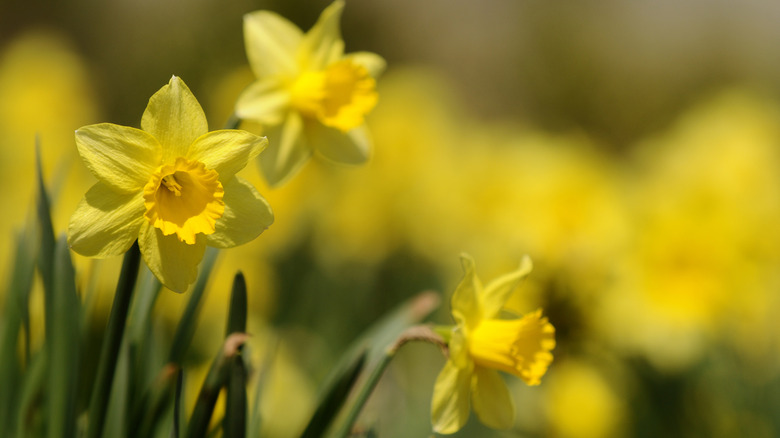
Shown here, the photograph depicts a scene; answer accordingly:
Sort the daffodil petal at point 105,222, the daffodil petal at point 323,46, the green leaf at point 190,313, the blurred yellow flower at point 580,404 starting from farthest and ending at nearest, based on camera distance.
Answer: the blurred yellow flower at point 580,404
the daffodil petal at point 323,46
the green leaf at point 190,313
the daffodil petal at point 105,222

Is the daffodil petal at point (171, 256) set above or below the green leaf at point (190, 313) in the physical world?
above

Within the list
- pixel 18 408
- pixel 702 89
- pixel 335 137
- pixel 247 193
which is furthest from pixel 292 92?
pixel 702 89

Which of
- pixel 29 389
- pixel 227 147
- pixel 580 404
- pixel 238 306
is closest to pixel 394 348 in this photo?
pixel 238 306

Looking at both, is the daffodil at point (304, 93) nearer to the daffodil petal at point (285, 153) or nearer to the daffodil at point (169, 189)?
the daffodil petal at point (285, 153)

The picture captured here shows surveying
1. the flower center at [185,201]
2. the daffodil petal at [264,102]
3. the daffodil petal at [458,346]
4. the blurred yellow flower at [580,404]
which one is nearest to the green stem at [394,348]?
the daffodil petal at [458,346]

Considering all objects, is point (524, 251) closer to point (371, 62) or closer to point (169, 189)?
point (371, 62)

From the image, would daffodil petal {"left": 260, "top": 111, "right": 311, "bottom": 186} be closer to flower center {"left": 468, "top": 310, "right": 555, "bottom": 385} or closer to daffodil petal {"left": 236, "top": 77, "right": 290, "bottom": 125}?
daffodil petal {"left": 236, "top": 77, "right": 290, "bottom": 125}
